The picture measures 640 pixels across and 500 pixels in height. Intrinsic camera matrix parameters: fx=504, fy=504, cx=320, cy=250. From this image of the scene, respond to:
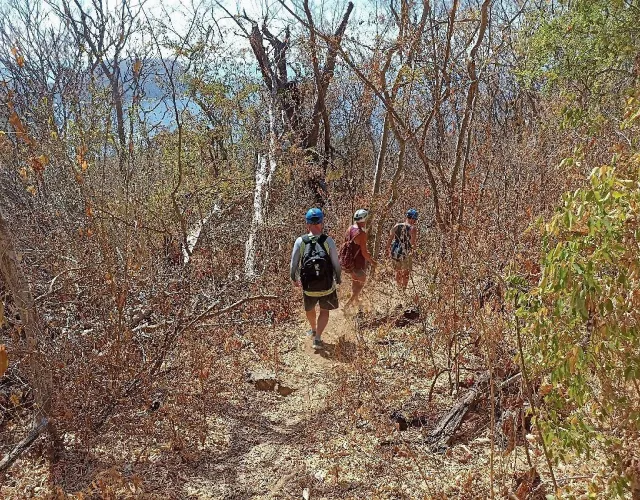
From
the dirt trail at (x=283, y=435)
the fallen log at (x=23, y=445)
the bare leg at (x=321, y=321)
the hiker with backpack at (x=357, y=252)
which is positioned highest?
the hiker with backpack at (x=357, y=252)

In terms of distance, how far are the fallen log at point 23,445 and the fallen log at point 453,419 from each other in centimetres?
266

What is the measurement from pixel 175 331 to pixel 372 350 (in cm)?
206

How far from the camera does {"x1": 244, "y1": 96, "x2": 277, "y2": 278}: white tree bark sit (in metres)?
7.64

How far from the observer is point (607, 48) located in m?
6.95

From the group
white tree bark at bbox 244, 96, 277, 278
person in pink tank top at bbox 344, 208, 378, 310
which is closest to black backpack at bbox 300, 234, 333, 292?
person in pink tank top at bbox 344, 208, 378, 310

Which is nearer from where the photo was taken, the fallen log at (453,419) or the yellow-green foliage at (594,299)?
the yellow-green foliage at (594,299)

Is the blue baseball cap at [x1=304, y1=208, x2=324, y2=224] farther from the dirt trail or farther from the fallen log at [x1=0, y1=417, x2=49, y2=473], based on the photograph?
the fallen log at [x1=0, y1=417, x2=49, y2=473]

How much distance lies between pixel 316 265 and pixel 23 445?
3.09 meters

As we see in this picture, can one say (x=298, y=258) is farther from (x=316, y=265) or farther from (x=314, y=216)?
(x=314, y=216)

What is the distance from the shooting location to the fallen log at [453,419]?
3670mm

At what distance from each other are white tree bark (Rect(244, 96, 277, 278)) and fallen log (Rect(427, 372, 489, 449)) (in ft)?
12.6

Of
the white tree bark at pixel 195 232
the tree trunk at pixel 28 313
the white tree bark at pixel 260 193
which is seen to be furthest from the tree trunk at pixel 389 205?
the tree trunk at pixel 28 313

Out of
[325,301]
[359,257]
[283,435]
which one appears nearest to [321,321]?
[325,301]

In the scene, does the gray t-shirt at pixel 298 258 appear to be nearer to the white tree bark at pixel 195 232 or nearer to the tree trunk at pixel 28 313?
the white tree bark at pixel 195 232
